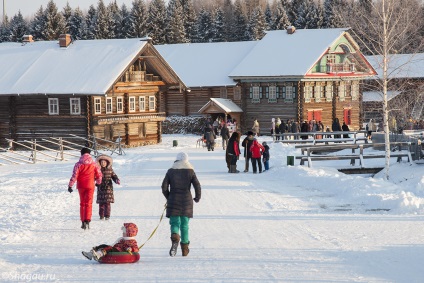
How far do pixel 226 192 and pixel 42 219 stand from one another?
6.21 metres

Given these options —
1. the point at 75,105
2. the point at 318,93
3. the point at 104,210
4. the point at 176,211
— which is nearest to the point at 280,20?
the point at 318,93

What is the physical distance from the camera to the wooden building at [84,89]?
144 ft

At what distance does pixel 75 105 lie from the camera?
146ft

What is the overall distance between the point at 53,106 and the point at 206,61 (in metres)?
20.0

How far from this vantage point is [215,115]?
58.3 metres

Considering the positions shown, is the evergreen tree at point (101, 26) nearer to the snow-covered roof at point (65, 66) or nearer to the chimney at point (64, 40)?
the snow-covered roof at point (65, 66)

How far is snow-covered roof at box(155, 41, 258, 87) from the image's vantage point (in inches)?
2356

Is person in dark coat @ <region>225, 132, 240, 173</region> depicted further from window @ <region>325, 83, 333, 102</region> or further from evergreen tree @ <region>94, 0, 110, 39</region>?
evergreen tree @ <region>94, 0, 110, 39</region>

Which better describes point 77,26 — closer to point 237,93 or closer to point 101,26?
point 101,26

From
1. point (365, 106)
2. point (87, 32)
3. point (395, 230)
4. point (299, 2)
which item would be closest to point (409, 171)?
point (395, 230)

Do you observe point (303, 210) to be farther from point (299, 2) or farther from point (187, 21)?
point (299, 2)

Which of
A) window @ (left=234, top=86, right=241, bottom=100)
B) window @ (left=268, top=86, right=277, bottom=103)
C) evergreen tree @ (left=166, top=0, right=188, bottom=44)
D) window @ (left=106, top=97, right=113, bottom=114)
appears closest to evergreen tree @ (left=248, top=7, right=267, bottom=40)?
Answer: evergreen tree @ (left=166, top=0, right=188, bottom=44)

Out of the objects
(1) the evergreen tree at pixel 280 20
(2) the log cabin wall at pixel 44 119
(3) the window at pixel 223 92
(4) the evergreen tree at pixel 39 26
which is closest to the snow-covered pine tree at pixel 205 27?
(1) the evergreen tree at pixel 280 20

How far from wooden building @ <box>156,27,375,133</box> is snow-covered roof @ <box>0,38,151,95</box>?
13.4 meters
